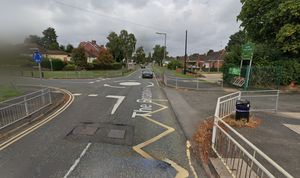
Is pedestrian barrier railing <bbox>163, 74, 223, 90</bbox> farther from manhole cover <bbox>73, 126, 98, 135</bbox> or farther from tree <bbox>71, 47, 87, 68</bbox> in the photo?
tree <bbox>71, 47, 87, 68</bbox>

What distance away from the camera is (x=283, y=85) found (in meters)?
19.2

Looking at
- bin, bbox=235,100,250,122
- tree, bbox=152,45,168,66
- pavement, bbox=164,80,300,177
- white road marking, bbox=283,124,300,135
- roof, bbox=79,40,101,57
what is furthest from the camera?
tree, bbox=152,45,168,66

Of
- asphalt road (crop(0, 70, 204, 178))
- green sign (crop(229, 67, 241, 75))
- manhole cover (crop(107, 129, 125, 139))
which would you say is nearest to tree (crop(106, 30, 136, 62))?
green sign (crop(229, 67, 241, 75))

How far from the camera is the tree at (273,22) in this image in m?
17.4

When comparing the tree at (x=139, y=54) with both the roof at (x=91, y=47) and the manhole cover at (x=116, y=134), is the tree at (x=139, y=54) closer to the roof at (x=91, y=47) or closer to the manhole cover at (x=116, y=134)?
the roof at (x=91, y=47)

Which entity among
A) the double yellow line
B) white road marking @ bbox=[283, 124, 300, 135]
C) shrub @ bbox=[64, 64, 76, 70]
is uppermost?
shrub @ bbox=[64, 64, 76, 70]

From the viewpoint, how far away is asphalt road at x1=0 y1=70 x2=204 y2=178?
15.3ft

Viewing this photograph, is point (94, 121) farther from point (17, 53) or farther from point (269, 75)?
point (269, 75)

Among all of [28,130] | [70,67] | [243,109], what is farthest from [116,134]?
[70,67]

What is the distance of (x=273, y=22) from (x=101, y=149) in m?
20.2

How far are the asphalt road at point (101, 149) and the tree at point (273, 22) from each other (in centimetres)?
1545

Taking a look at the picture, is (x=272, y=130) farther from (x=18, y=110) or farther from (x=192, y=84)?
(x=192, y=84)

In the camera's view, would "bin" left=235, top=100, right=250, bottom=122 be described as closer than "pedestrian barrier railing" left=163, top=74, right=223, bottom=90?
Yes

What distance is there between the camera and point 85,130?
7.24 metres
